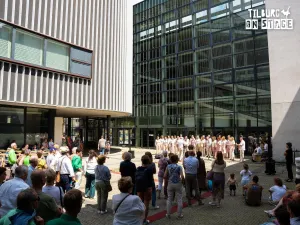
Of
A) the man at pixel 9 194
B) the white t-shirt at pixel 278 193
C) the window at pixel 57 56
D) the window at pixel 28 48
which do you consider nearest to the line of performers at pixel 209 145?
the window at pixel 57 56

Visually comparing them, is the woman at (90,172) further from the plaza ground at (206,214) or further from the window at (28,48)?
the window at (28,48)

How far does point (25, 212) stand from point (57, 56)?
43.0ft

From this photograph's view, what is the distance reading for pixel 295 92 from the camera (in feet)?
55.0

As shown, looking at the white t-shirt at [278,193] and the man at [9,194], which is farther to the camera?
the white t-shirt at [278,193]

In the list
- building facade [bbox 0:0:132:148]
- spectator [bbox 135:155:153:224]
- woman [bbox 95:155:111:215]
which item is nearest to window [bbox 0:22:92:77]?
building facade [bbox 0:0:132:148]

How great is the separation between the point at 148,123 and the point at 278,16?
20.6 m

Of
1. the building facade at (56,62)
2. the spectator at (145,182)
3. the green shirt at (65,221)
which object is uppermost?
the building facade at (56,62)

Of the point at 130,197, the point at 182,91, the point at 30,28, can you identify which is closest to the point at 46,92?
the point at 30,28

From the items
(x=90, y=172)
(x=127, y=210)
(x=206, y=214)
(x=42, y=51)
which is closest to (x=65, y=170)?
(x=90, y=172)

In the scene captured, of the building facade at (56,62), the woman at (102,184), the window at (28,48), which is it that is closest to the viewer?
the woman at (102,184)

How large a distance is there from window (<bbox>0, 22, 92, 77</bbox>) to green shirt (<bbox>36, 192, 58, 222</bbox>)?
10.6m

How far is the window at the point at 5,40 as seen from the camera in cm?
1174

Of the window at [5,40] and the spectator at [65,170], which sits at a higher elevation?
the window at [5,40]

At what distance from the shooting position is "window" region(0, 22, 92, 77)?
12.1m
